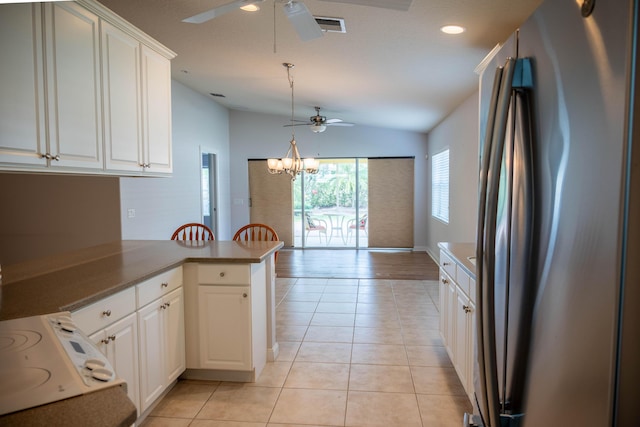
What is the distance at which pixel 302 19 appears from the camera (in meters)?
2.37

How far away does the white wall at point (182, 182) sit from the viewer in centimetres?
502

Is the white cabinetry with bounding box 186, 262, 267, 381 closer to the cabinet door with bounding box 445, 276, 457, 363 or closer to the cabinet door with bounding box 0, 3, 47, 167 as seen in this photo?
the cabinet door with bounding box 0, 3, 47, 167

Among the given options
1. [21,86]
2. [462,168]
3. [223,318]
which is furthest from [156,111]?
[462,168]

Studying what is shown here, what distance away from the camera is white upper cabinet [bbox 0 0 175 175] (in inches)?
73.8

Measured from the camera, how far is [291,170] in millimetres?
5699

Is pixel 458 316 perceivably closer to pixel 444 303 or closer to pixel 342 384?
pixel 444 303

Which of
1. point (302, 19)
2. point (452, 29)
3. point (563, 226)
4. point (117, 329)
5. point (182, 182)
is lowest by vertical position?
point (117, 329)

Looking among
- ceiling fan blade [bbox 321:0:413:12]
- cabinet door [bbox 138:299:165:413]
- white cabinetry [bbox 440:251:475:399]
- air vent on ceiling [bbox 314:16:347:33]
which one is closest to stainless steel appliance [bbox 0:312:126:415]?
cabinet door [bbox 138:299:165:413]

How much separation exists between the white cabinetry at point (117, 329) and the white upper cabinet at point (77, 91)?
75 centimetres

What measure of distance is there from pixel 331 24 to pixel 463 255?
1976 mm

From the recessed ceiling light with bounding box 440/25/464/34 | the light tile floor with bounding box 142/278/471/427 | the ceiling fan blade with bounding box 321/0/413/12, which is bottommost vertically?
the light tile floor with bounding box 142/278/471/427

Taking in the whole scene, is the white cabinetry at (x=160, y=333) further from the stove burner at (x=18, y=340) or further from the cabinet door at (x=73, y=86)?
the stove burner at (x=18, y=340)

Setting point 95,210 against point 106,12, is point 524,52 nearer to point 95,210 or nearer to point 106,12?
point 106,12

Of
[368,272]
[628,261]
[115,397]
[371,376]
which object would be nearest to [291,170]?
[368,272]
